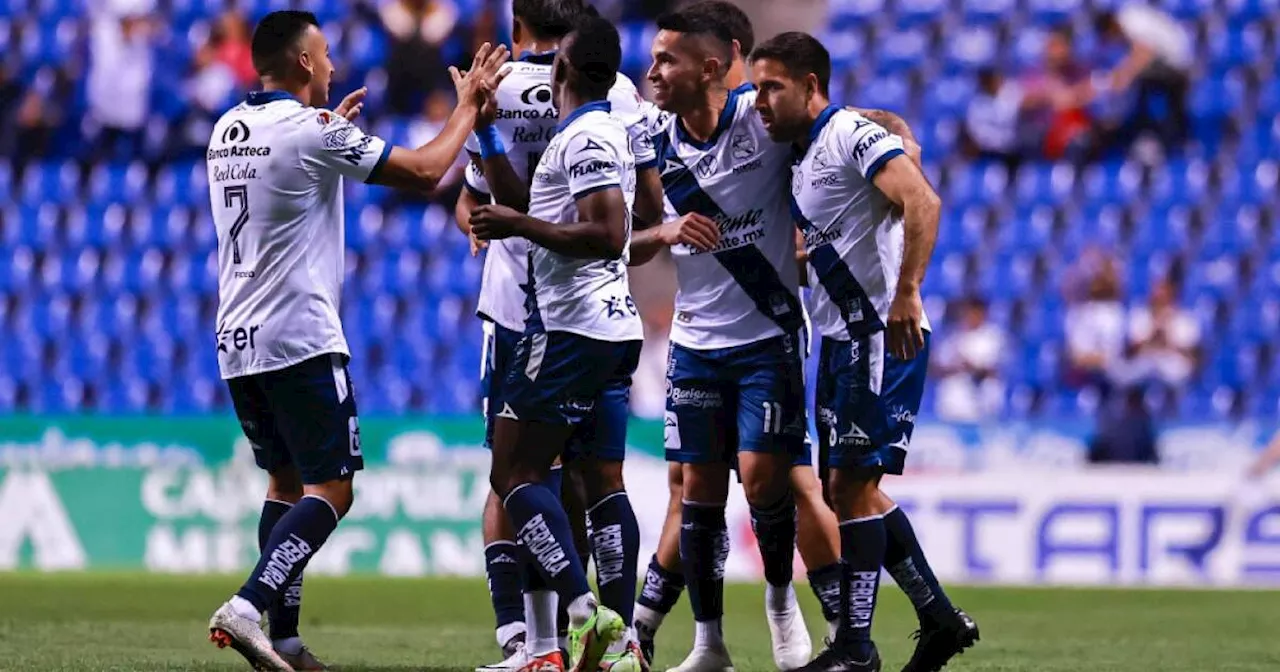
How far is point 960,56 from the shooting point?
18953 mm

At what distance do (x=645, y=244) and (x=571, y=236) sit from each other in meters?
0.71

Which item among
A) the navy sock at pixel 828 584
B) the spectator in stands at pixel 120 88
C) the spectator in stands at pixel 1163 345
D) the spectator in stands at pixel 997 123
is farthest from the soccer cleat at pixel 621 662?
the spectator in stands at pixel 120 88

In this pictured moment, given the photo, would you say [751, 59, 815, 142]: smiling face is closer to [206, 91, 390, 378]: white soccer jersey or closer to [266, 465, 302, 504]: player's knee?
[206, 91, 390, 378]: white soccer jersey

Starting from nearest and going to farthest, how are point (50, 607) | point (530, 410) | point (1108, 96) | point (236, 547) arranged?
1. point (530, 410)
2. point (50, 607)
3. point (236, 547)
4. point (1108, 96)

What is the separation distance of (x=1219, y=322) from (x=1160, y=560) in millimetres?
3878

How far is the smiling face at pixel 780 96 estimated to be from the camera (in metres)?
7.21

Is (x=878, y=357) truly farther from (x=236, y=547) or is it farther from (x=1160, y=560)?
(x=236, y=547)

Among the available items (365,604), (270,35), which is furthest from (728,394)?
(365,604)

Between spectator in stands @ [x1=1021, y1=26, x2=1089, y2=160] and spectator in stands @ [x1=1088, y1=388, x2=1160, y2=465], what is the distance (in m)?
4.28

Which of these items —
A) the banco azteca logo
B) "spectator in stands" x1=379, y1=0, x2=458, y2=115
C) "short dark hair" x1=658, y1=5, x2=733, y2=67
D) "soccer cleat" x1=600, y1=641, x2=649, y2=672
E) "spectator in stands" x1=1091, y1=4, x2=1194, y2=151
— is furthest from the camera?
"spectator in stands" x1=379, y1=0, x2=458, y2=115

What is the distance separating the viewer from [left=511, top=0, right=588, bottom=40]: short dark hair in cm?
740

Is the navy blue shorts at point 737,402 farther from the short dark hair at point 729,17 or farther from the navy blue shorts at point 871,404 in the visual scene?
the short dark hair at point 729,17

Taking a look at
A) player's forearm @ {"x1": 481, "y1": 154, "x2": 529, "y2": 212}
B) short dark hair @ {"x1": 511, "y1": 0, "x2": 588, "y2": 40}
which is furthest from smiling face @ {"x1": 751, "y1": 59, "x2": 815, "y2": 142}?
player's forearm @ {"x1": 481, "y1": 154, "x2": 529, "y2": 212}

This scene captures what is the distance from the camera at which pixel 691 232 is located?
23.0 ft
